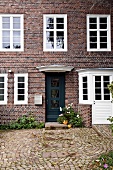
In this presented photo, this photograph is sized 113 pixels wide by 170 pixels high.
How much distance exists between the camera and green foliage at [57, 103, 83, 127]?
11.3m

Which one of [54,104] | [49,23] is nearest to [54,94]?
[54,104]

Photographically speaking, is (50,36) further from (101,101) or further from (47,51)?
(101,101)

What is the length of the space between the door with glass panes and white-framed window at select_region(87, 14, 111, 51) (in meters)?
1.84

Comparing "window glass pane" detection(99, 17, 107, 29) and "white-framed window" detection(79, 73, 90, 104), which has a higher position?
"window glass pane" detection(99, 17, 107, 29)

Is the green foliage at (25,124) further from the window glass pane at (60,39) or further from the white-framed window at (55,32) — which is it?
the window glass pane at (60,39)

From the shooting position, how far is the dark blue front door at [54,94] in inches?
479

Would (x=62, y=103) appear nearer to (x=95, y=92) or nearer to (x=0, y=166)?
(x=95, y=92)

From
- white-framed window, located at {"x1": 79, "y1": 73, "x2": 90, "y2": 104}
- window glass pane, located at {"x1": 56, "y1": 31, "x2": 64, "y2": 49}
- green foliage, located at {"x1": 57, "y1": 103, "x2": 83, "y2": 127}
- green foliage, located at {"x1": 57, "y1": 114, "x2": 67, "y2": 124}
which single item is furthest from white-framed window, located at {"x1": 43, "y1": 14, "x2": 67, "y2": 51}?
green foliage, located at {"x1": 57, "y1": 114, "x2": 67, "y2": 124}

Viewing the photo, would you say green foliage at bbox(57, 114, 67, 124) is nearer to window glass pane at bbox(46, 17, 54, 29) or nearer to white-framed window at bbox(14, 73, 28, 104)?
white-framed window at bbox(14, 73, 28, 104)

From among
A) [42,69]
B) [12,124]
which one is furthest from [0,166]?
[42,69]

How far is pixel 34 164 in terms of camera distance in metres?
5.59

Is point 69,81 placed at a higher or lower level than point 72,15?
lower

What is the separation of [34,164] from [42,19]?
336 inches

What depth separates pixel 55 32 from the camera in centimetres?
1222
